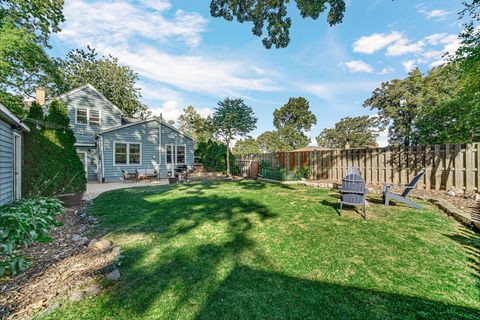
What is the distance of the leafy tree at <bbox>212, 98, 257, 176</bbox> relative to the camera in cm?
1734

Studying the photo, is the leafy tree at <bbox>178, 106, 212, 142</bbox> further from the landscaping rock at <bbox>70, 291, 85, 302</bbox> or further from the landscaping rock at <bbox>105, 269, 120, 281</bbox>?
the landscaping rock at <bbox>70, 291, 85, 302</bbox>

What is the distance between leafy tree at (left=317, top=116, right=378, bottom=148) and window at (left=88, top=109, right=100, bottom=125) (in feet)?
130

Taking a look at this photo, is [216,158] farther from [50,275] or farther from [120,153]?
[50,275]

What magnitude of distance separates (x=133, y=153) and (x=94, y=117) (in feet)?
13.4

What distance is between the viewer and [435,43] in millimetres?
10945

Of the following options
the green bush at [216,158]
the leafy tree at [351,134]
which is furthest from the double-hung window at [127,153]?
the leafy tree at [351,134]

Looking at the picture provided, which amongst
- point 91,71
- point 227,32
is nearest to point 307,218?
point 227,32

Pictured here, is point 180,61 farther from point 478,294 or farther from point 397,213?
point 478,294

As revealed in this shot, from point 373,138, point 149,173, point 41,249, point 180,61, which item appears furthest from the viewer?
A: point 373,138

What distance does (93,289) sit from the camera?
235 centimetres

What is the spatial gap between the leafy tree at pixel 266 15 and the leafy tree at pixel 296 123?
3459 cm

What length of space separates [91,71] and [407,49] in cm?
3132

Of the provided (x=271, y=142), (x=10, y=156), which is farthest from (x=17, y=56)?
(x=271, y=142)

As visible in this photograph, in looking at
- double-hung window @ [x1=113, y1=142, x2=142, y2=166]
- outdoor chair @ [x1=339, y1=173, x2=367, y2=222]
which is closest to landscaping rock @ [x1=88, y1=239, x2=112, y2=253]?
outdoor chair @ [x1=339, y1=173, x2=367, y2=222]
